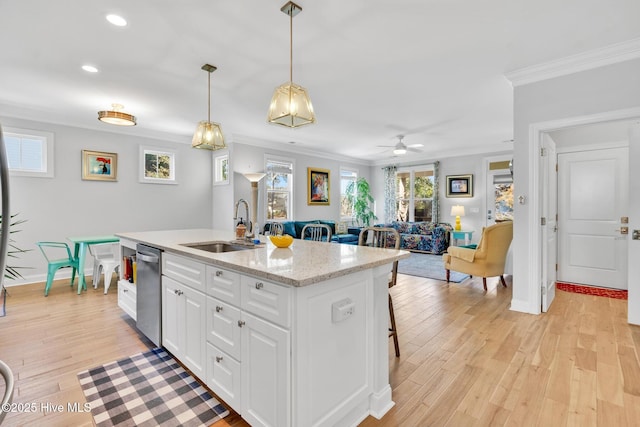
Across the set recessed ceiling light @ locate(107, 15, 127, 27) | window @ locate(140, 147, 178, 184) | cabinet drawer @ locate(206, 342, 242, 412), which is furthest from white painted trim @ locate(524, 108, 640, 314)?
window @ locate(140, 147, 178, 184)

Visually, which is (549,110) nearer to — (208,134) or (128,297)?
(208,134)

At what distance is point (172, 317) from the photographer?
7.66 feet

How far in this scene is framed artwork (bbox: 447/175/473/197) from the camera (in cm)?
777

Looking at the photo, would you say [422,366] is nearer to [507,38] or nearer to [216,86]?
[507,38]

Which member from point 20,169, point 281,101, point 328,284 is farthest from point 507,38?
point 20,169

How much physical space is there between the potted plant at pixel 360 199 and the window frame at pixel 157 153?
14.8 ft

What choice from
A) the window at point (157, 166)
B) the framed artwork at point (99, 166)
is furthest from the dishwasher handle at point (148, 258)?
the window at point (157, 166)

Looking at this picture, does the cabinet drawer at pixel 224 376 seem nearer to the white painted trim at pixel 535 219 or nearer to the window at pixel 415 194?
the white painted trim at pixel 535 219

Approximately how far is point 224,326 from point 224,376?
11.4 inches

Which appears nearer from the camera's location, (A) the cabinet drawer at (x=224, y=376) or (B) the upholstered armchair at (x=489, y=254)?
(A) the cabinet drawer at (x=224, y=376)

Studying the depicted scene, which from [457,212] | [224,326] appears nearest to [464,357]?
[224,326]

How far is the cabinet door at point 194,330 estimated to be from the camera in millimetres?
1994

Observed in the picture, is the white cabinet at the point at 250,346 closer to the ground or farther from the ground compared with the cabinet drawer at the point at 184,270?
closer to the ground

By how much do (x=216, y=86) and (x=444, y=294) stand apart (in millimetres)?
3787
